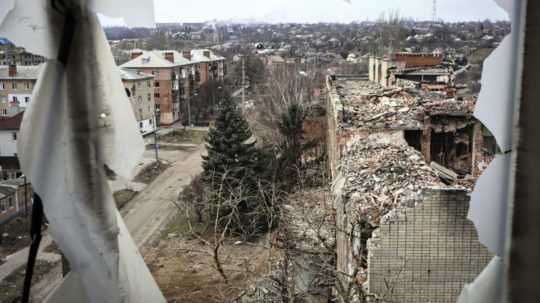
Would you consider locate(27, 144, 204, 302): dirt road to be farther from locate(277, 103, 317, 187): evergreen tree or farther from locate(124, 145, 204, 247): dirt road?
locate(277, 103, 317, 187): evergreen tree

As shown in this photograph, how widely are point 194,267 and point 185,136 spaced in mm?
11923

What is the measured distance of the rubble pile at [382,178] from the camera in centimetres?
477

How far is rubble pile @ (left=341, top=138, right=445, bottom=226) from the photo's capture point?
4.77 meters

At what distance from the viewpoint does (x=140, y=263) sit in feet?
3.31

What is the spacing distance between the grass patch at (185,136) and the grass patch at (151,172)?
3.33m

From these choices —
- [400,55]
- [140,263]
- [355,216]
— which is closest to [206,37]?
[400,55]

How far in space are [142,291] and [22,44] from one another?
48 cm

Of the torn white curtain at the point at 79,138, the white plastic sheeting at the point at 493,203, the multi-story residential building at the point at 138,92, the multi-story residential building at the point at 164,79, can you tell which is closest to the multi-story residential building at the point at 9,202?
the multi-story residential building at the point at 138,92

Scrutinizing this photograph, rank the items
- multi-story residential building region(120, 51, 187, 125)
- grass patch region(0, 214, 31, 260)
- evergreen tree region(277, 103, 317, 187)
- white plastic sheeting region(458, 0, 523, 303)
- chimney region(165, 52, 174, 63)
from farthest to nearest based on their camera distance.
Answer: chimney region(165, 52, 174, 63), multi-story residential building region(120, 51, 187, 125), evergreen tree region(277, 103, 317, 187), grass patch region(0, 214, 31, 260), white plastic sheeting region(458, 0, 523, 303)

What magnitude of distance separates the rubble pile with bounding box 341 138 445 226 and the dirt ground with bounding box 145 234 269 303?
222cm

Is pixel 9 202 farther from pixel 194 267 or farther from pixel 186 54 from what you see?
pixel 186 54

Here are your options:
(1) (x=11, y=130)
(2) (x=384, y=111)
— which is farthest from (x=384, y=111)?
(1) (x=11, y=130)

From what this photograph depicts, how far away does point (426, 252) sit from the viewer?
4.04 m

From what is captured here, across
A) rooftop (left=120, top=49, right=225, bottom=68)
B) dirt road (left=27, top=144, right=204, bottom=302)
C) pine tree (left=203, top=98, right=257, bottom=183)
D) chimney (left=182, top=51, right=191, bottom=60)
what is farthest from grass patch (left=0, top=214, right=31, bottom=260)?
chimney (left=182, top=51, right=191, bottom=60)
